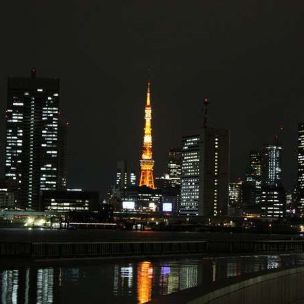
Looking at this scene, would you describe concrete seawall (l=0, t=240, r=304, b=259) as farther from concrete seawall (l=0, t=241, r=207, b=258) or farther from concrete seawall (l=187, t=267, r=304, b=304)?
concrete seawall (l=187, t=267, r=304, b=304)

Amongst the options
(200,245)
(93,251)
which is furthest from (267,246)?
(93,251)

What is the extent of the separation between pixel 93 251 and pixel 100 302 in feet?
109

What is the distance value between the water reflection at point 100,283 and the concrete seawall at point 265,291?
2.39 ft

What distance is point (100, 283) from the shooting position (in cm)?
2781

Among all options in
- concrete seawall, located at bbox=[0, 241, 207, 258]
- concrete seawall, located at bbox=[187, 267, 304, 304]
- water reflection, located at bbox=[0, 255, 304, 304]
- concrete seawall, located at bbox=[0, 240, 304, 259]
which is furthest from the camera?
concrete seawall, located at bbox=[0, 240, 304, 259]

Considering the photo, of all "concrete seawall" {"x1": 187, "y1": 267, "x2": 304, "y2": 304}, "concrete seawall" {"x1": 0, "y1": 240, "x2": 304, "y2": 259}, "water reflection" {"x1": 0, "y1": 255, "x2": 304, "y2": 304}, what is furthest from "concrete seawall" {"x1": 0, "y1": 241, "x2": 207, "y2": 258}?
"concrete seawall" {"x1": 187, "y1": 267, "x2": 304, "y2": 304}

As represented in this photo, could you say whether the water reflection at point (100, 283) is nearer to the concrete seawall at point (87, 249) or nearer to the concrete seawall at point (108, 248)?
the concrete seawall at point (87, 249)

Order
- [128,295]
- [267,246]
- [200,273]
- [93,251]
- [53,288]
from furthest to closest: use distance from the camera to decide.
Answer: [267,246] < [93,251] < [200,273] < [53,288] < [128,295]

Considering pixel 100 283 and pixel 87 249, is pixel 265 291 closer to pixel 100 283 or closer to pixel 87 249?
pixel 100 283

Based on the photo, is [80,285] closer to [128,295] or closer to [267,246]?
[128,295]

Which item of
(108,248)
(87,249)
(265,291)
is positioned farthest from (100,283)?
(108,248)

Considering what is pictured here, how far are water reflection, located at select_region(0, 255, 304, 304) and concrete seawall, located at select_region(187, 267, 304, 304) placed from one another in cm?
73

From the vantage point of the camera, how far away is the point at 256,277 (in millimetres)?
21062

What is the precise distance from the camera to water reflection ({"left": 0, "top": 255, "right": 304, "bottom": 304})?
22.3 m
